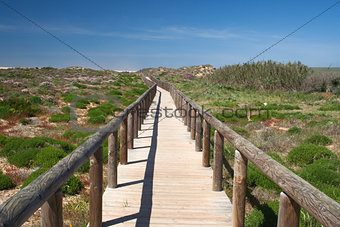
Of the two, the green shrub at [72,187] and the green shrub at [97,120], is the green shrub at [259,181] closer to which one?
the green shrub at [72,187]

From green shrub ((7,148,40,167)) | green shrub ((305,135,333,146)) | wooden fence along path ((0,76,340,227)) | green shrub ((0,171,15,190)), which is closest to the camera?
wooden fence along path ((0,76,340,227))

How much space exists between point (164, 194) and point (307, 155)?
4097 mm

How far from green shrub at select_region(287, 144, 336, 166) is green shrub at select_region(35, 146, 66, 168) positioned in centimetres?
518

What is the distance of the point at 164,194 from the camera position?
14.3ft

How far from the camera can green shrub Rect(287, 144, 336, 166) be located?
6.83 metres

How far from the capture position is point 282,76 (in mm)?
24359

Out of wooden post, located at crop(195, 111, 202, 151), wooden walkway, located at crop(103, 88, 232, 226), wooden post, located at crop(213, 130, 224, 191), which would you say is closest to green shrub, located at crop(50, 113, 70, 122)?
wooden walkway, located at crop(103, 88, 232, 226)

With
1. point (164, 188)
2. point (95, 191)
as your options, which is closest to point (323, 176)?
point (164, 188)

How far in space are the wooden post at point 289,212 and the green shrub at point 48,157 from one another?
487 centimetres

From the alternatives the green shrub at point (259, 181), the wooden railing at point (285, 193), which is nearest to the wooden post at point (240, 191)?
the wooden railing at point (285, 193)

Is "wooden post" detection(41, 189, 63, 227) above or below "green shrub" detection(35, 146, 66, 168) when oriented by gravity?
above

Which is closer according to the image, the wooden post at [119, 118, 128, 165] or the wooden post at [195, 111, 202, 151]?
the wooden post at [119, 118, 128, 165]

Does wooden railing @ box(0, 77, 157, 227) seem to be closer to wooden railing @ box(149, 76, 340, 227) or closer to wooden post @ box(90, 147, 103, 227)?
wooden post @ box(90, 147, 103, 227)

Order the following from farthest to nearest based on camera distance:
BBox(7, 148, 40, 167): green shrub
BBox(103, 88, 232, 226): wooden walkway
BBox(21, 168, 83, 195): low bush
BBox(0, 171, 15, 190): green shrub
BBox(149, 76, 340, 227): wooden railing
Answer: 1. BBox(7, 148, 40, 167): green shrub
2. BBox(0, 171, 15, 190): green shrub
3. BBox(21, 168, 83, 195): low bush
4. BBox(103, 88, 232, 226): wooden walkway
5. BBox(149, 76, 340, 227): wooden railing
